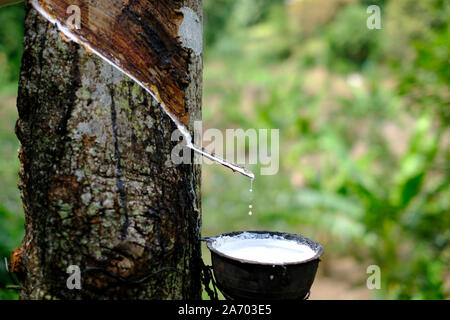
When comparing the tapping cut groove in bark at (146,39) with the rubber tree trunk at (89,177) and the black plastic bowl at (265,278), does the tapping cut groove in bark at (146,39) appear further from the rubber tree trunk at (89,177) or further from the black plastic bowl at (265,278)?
Result: the black plastic bowl at (265,278)

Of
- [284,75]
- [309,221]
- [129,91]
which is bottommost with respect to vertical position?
[309,221]

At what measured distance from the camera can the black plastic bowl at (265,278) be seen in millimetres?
1231

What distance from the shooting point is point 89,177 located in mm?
1195

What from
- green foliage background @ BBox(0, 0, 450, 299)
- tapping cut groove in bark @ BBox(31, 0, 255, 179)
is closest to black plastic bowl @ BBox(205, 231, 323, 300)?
tapping cut groove in bark @ BBox(31, 0, 255, 179)

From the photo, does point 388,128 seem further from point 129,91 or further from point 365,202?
point 129,91

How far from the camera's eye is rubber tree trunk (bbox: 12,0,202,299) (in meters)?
1.19

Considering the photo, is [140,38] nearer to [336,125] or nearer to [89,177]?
[89,177]

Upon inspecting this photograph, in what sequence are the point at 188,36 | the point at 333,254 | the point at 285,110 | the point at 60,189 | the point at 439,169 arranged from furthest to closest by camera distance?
the point at 285,110, the point at 333,254, the point at 439,169, the point at 188,36, the point at 60,189

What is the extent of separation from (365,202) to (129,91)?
10.9 feet

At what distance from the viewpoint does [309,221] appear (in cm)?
434

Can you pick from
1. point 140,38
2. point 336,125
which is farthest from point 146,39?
point 336,125

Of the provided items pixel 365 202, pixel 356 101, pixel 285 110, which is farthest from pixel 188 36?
pixel 356 101

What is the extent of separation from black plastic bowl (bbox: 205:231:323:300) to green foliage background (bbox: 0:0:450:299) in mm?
1503

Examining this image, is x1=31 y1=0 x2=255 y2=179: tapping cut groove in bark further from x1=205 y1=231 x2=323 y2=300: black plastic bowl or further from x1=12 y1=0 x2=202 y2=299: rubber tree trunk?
x1=205 y1=231 x2=323 y2=300: black plastic bowl
